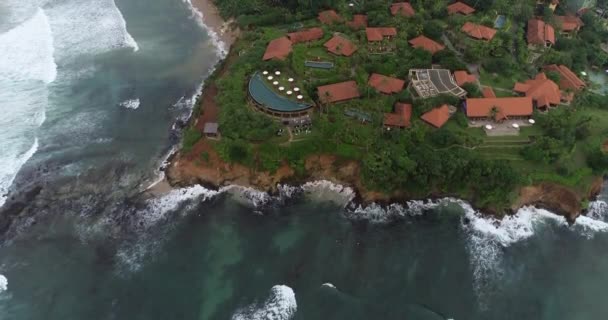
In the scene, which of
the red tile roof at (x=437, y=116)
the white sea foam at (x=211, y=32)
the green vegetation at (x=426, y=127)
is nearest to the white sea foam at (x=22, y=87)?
the green vegetation at (x=426, y=127)

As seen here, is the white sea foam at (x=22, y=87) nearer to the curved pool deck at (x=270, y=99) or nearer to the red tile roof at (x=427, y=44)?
the curved pool deck at (x=270, y=99)

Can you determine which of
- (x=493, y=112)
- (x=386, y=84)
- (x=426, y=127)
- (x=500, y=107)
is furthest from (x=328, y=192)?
(x=500, y=107)

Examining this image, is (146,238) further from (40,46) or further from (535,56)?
(535,56)

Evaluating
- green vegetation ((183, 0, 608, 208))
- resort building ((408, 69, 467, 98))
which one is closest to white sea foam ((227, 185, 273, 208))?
green vegetation ((183, 0, 608, 208))

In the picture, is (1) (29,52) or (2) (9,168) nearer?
(2) (9,168)

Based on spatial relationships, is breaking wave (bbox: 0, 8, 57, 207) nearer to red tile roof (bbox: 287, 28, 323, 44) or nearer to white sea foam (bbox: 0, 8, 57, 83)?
white sea foam (bbox: 0, 8, 57, 83)

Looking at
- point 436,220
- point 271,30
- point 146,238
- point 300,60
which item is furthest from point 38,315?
point 271,30

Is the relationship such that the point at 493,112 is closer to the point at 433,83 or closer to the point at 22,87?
the point at 433,83
